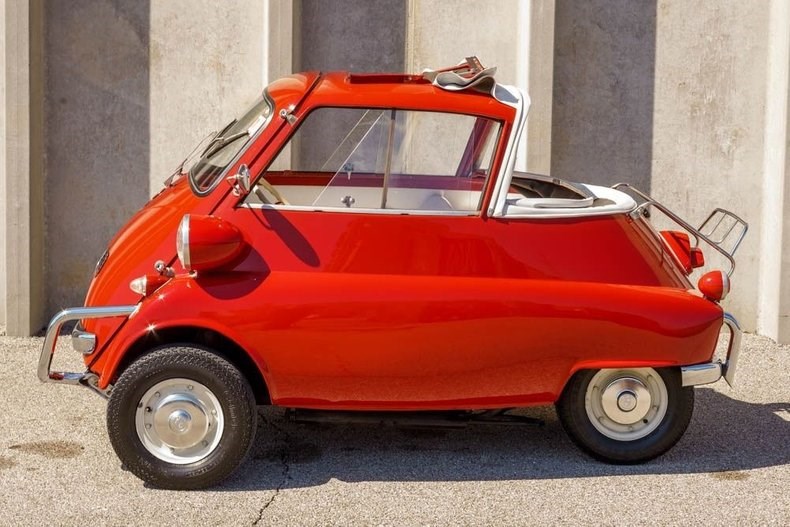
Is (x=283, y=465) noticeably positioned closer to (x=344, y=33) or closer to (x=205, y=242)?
(x=205, y=242)

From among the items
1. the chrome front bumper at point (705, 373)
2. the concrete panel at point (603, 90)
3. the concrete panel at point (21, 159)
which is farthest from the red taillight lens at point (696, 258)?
the concrete panel at point (21, 159)

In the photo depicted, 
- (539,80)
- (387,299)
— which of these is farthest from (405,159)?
(539,80)

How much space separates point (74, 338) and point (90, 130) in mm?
3580

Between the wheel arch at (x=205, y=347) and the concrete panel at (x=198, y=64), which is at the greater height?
the concrete panel at (x=198, y=64)

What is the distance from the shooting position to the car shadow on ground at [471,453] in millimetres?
5660

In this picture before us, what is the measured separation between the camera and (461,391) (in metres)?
5.58

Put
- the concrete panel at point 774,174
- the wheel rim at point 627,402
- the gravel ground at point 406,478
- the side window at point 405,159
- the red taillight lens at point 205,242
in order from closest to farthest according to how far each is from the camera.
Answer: the gravel ground at point 406,478, the red taillight lens at point 205,242, the side window at point 405,159, the wheel rim at point 627,402, the concrete panel at point 774,174

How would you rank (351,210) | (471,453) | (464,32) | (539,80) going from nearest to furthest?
(351,210) < (471,453) < (539,80) < (464,32)

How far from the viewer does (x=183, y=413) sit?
17.5ft

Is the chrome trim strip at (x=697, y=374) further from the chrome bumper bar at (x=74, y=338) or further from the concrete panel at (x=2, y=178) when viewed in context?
the concrete panel at (x=2, y=178)

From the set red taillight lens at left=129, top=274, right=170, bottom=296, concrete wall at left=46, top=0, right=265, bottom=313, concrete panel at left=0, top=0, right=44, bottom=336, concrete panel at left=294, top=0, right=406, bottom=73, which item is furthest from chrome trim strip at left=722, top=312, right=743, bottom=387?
concrete panel at left=0, top=0, right=44, bottom=336

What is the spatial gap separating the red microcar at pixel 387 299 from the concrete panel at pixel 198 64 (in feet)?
9.57

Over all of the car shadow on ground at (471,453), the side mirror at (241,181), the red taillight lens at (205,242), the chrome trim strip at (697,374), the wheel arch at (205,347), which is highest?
the side mirror at (241,181)

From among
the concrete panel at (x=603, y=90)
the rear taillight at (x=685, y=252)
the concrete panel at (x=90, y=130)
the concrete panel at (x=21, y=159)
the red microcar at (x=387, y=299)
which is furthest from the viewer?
the concrete panel at (x=603, y=90)
